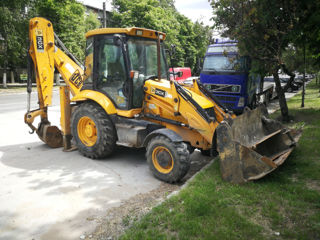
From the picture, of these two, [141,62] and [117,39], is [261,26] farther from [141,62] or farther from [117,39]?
[117,39]

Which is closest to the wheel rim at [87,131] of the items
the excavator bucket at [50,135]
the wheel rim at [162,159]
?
the excavator bucket at [50,135]

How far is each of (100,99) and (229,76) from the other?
6.21 meters

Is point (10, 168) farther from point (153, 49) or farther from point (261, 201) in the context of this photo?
point (261, 201)

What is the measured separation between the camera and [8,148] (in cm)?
712

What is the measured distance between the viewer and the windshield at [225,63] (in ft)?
34.2

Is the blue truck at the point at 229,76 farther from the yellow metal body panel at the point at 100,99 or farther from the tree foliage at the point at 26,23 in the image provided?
the tree foliage at the point at 26,23

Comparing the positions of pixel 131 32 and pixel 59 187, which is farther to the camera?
pixel 131 32

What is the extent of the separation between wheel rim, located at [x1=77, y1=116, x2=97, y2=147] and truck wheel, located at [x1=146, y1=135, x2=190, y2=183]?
5.61ft

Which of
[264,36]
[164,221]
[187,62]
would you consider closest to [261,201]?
[164,221]

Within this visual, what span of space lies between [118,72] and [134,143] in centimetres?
157

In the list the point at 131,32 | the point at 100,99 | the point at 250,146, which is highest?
the point at 131,32

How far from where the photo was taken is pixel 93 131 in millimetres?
6414

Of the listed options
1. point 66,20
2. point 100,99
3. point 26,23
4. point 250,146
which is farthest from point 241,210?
point 66,20

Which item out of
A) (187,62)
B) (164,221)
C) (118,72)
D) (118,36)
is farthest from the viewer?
(187,62)
